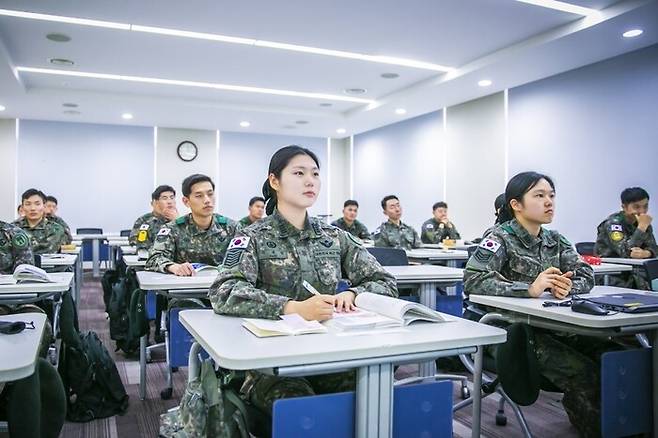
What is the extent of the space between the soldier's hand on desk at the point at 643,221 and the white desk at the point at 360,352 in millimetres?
4532

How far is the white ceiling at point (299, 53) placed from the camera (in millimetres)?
4867

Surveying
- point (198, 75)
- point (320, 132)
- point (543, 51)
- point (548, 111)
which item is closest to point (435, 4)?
point (543, 51)

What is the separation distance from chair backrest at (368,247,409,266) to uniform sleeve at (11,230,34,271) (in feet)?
7.85

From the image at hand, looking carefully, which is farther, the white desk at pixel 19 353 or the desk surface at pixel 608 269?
the desk surface at pixel 608 269

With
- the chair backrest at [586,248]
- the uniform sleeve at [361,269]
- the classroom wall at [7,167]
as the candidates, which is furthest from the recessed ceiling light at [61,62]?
the chair backrest at [586,248]

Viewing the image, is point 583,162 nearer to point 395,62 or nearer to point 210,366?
point 395,62

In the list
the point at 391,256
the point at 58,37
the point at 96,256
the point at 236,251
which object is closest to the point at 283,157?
the point at 236,251

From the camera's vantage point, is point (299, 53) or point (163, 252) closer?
point (163, 252)

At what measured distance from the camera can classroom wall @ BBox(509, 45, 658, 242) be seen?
5820 mm

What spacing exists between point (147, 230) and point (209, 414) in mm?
4353

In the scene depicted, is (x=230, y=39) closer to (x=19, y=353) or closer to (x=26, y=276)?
(x=26, y=276)

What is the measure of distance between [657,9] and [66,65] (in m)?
6.61

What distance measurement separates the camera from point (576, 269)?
2574mm

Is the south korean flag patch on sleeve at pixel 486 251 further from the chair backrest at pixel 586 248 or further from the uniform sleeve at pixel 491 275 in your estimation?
the chair backrest at pixel 586 248
